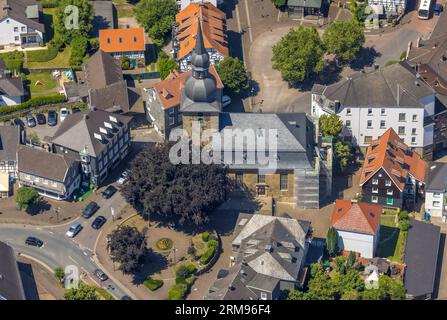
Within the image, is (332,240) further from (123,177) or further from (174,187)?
(123,177)

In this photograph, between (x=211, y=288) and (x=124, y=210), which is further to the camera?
(x=124, y=210)

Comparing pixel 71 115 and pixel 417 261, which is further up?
pixel 71 115

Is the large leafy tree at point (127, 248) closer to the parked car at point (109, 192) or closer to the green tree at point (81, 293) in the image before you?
the green tree at point (81, 293)

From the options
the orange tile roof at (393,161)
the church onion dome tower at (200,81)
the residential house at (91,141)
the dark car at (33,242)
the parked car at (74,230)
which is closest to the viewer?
the dark car at (33,242)

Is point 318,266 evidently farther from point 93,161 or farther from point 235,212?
point 93,161

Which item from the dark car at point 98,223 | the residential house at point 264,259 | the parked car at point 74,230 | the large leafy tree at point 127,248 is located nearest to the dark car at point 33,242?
the parked car at point 74,230

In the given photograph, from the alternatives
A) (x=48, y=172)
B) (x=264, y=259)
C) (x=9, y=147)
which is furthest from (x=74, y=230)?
(x=264, y=259)

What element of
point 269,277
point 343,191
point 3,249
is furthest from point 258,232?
point 3,249

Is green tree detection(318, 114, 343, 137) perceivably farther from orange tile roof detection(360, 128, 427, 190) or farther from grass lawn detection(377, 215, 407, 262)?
grass lawn detection(377, 215, 407, 262)
